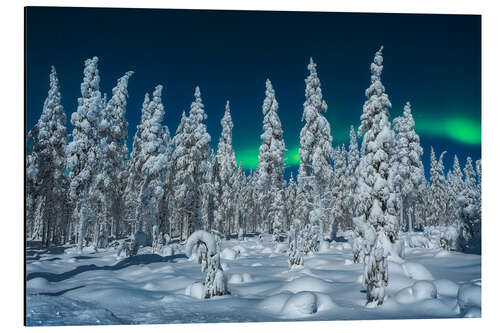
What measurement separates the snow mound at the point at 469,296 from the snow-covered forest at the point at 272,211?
47 millimetres

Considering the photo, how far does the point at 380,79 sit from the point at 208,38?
651 cm

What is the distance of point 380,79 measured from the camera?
515 inches

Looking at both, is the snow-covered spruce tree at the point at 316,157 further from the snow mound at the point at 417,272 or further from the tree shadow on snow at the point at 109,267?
the tree shadow on snow at the point at 109,267

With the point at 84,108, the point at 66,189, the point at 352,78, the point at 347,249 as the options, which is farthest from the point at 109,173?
the point at 352,78

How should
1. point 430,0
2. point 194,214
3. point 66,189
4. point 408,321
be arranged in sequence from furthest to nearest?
point 194,214 → point 66,189 → point 430,0 → point 408,321

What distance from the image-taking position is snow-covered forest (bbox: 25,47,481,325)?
8.55 m

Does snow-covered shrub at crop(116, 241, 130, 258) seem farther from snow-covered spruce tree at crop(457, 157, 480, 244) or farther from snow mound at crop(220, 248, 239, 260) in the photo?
snow-covered spruce tree at crop(457, 157, 480, 244)

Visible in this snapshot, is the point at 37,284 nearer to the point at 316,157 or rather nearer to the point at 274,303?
the point at 274,303

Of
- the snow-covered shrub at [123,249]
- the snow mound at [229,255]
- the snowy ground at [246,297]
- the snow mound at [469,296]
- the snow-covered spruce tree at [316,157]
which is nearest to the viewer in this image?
the snowy ground at [246,297]

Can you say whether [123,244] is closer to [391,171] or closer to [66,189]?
[66,189]

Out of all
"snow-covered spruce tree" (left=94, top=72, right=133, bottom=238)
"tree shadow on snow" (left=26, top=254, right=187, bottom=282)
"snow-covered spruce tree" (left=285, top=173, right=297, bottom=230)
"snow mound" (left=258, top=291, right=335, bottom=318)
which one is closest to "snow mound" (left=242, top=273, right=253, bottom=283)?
"snow mound" (left=258, top=291, right=335, bottom=318)

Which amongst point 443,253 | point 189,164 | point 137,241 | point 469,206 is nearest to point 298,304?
point 443,253

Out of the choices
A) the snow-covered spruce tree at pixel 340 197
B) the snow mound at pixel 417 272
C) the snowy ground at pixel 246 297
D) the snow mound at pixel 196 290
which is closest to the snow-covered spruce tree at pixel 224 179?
the snow-covered spruce tree at pixel 340 197

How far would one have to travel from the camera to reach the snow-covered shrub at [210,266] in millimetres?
9000
